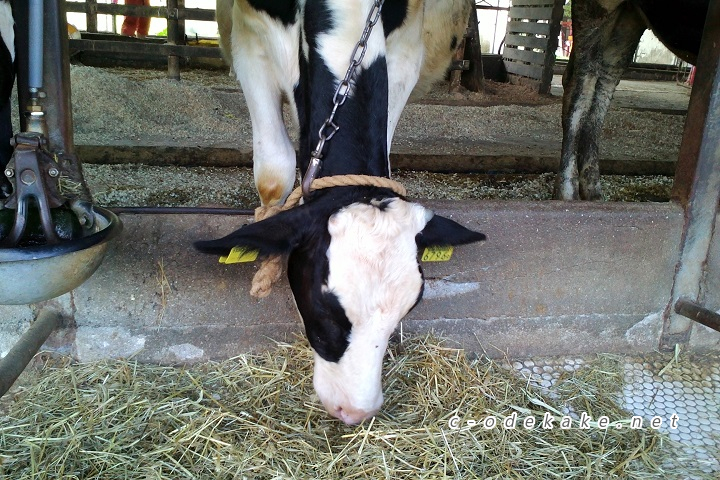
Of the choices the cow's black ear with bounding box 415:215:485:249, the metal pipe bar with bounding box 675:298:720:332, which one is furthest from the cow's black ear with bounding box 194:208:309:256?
the metal pipe bar with bounding box 675:298:720:332

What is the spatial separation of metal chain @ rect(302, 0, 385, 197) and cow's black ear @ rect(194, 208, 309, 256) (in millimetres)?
144

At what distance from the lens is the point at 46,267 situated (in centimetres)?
172

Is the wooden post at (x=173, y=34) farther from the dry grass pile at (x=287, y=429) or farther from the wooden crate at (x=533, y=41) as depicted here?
the dry grass pile at (x=287, y=429)

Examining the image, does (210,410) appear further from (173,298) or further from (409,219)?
(409,219)

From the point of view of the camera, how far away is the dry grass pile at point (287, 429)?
1.97 metres

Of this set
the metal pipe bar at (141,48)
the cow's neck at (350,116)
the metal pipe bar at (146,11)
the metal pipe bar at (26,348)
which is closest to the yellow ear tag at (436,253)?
the cow's neck at (350,116)

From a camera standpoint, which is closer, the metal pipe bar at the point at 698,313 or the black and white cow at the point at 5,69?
the black and white cow at the point at 5,69

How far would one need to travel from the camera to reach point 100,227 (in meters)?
2.04

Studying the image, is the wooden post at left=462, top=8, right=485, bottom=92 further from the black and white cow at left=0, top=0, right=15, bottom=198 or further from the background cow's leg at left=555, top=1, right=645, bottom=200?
the black and white cow at left=0, top=0, right=15, bottom=198

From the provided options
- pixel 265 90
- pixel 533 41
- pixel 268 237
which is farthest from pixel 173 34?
pixel 268 237

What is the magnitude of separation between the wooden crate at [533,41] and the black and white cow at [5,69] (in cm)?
757

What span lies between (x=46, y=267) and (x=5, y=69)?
3.48 ft

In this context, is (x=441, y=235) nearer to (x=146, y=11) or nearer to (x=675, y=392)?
(x=675, y=392)

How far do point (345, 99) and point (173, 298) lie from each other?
3.60 ft
